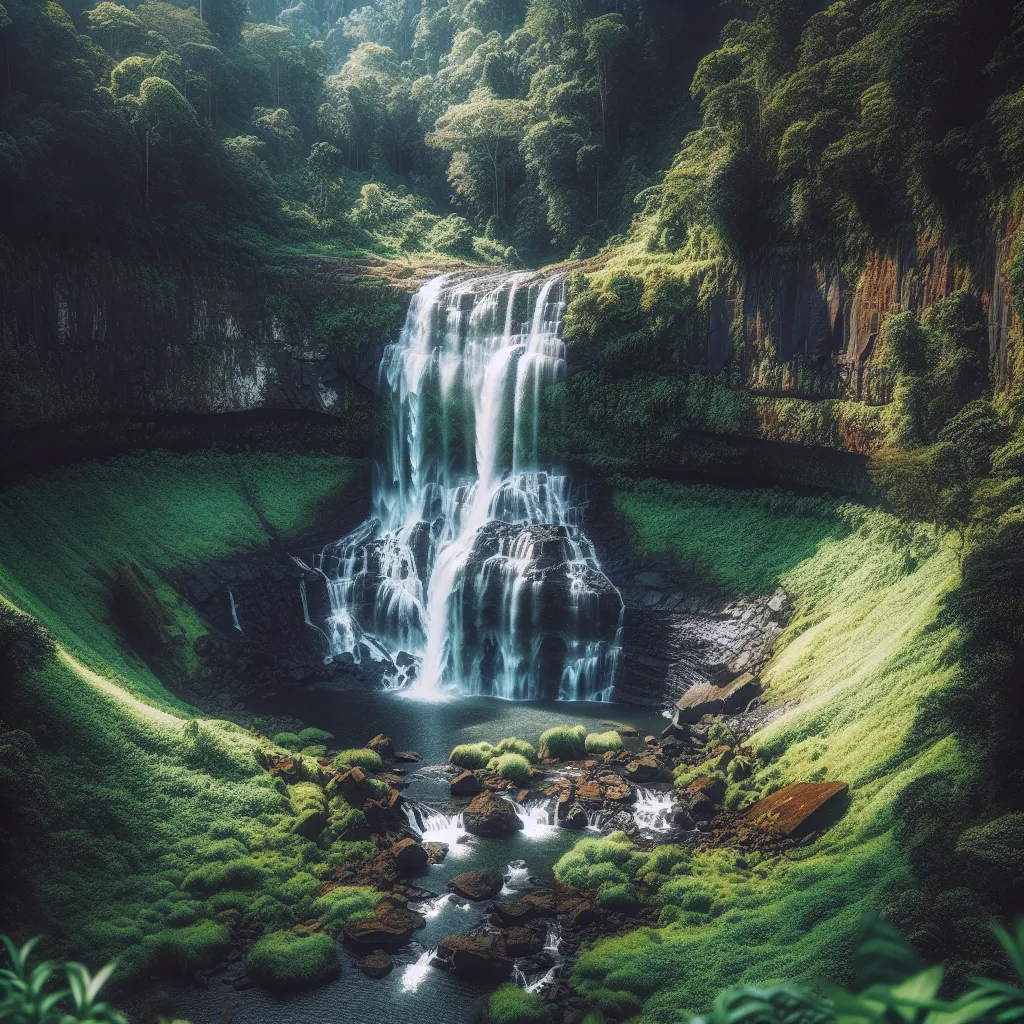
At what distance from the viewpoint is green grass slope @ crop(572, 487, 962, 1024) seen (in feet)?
43.3

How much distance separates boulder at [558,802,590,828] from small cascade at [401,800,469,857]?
225 centimetres

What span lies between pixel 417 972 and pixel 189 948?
3.79 m

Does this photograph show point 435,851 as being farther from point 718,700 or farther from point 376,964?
point 718,700

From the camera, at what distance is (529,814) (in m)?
20.6

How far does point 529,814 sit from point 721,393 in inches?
717

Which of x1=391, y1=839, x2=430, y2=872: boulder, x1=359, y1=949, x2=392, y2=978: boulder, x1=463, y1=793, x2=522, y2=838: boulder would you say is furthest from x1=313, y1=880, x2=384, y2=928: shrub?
x1=463, y1=793, x2=522, y2=838: boulder

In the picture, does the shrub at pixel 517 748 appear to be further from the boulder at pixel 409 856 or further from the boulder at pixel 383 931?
the boulder at pixel 383 931

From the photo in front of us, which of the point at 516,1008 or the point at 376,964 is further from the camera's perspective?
the point at 376,964

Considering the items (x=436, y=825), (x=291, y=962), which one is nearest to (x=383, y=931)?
(x=291, y=962)

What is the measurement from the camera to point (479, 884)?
17.2m

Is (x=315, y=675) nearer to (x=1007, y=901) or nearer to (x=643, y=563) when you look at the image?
(x=643, y=563)

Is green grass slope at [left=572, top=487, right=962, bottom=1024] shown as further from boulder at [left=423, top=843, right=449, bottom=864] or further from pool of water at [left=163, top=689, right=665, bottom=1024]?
boulder at [left=423, top=843, right=449, bottom=864]

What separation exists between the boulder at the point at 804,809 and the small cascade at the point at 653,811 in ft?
7.10

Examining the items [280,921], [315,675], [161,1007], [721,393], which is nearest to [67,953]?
[161,1007]
